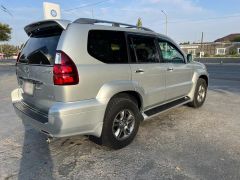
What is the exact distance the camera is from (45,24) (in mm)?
3584

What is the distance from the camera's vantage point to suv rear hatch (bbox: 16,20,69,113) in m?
3.31

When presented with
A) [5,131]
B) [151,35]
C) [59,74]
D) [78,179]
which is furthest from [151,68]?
[5,131]

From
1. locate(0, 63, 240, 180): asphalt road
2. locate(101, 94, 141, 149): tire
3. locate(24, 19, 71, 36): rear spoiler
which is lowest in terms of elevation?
locate(0, 63, 240, 180): asphalt road

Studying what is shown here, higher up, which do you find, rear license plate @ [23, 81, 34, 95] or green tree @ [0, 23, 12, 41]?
green tree @ [0, 23, 12, 41]

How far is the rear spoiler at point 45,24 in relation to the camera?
332 centimetres

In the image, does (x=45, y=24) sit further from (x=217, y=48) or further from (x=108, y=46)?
(x=217, y=48)

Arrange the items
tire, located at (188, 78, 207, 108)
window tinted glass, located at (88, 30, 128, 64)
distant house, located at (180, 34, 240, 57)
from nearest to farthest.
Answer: window tinted glass, located at (88, 30, 128, 64) < tire, located at (188, 78, 207, 108) < distant house, located at (180, 34, 240, 57)

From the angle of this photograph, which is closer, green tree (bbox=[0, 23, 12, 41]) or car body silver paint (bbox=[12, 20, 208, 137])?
car body silver paint (bbox=[12, 20, 208, 137])

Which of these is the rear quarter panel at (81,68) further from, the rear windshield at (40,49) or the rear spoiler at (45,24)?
the rear windshield at (40,49)

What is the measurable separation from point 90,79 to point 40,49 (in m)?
0.94

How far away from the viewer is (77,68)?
3188 mm

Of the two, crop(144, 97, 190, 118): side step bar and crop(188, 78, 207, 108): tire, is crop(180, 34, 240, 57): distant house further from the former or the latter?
crop(144, 97, 190, 118): side step bar

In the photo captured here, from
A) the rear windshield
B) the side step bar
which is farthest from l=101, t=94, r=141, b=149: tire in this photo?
the rear windshield

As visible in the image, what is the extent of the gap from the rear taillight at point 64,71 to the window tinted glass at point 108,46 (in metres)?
0.36
